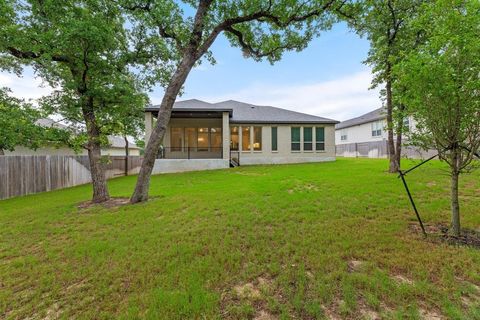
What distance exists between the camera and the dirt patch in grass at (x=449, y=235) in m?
3.55

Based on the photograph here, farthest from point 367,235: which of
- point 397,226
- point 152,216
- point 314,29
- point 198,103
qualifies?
point 198,103

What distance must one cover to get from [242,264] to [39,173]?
1196 centimetres

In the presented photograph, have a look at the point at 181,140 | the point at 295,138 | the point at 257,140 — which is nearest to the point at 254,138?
the point at 257,140

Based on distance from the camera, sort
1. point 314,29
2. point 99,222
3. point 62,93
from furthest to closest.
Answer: point 314,29 < point 62,93 < point 99,222

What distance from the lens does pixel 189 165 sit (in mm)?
15266

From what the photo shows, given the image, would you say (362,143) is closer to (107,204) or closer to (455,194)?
(455,194)

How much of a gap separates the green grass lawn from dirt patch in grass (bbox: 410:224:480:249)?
22 centimetres

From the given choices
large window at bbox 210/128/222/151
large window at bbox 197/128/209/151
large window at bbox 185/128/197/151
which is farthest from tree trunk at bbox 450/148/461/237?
large window at bbox 185/128/197/151

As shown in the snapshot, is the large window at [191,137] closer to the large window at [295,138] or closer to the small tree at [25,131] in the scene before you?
the large window at [295,138]

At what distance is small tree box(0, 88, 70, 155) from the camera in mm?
5508

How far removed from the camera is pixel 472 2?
3182 millimetres

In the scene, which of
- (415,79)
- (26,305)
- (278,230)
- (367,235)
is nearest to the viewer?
(26,305)

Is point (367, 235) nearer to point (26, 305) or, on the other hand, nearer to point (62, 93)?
point (26, 305)

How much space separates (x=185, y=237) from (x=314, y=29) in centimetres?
843
